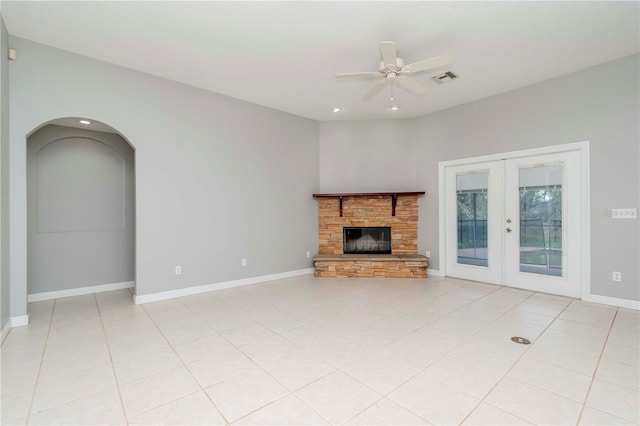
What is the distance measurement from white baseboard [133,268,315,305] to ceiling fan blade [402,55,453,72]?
3727 mm

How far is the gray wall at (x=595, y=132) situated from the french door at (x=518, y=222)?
8.7 inches

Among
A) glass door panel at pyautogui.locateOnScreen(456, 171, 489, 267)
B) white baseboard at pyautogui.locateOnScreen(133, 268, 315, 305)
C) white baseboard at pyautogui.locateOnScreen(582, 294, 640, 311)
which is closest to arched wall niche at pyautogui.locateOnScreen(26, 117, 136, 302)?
white baseboard at pyautogui.locateOnScreen(133, 268, 315, 305)

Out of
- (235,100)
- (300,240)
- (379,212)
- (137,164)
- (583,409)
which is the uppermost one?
(235,100)

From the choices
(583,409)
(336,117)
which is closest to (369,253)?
(336,117)

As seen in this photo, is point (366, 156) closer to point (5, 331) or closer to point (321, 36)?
point (321, 36)

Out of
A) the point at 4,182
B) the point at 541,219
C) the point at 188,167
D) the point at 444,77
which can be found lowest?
the point at 541,219

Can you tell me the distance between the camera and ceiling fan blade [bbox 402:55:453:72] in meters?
2.72

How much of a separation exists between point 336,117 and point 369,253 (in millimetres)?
2700

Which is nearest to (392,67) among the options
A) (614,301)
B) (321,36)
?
(321,36)

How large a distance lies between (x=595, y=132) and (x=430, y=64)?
261cm

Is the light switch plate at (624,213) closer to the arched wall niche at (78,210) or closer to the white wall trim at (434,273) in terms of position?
the white wall trim at (434,273)

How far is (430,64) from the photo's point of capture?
2832 mm

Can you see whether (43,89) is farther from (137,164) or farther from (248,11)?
(248,11)

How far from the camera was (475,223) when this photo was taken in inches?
194
